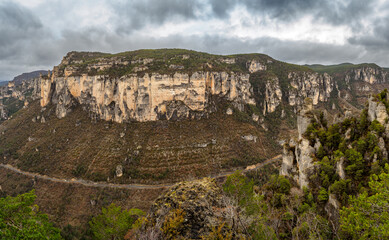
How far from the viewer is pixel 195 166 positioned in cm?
7156

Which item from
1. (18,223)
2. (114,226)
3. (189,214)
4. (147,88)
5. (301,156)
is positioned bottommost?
(114,226)

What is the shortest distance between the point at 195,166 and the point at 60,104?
85486 millimetres

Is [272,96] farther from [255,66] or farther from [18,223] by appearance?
[18,223]

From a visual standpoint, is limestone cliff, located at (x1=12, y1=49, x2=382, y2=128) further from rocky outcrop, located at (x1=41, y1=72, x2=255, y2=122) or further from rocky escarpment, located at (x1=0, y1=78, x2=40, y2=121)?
rocky escarpment, located at (x1=0, y1=78, x2=40, y2=121)

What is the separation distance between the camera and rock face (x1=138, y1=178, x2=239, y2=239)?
30.3 feet

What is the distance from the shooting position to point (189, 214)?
9758 millimetres

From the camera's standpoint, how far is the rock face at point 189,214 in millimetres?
9250

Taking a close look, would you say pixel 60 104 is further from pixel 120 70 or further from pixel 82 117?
pixel 120 70

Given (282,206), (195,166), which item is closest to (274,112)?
(195,166)

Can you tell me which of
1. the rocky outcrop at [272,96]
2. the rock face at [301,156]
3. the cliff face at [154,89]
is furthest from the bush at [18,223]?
the rocky outcrop at [272,96]

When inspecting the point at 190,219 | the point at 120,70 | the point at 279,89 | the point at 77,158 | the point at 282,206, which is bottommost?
the point at 77,158

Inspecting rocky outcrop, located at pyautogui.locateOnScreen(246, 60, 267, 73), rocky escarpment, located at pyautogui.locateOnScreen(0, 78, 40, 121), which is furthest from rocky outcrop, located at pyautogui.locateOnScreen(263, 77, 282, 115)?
rocky escarpment, located at pyautogui.locateOnScreen(0, 78, 40, 121)

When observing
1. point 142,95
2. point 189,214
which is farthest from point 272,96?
point 189,214

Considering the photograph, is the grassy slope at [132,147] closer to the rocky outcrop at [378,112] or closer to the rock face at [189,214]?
the rocky outcrop at [378,112]
